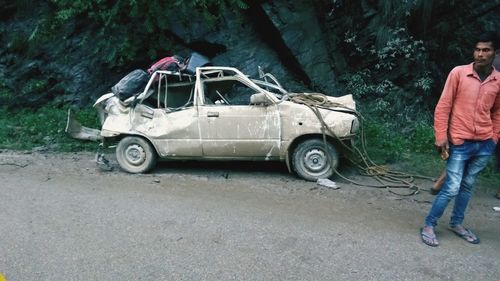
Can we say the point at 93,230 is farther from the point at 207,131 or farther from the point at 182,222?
the point at 207,131

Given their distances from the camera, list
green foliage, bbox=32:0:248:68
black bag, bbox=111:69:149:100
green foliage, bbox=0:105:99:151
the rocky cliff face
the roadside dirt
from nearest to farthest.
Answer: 1. the roadside dirt
2. black bag, bbox=111:69:149:100
3. green foliage, bbox=0:105:99:151
4. green foliage, bbox=32:0:248:68
5. the rocky cliff face

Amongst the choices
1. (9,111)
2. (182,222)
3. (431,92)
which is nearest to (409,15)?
(431,92)

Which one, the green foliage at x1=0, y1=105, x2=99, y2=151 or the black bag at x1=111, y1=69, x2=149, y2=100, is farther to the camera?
the green foliage at x1=0, y1=105, x2=99, y2=151

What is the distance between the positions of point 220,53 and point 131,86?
174 inches

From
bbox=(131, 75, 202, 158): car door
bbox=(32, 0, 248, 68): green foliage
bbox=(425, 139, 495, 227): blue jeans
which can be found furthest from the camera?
bbox=(32, 0, 248, 68): green foliage

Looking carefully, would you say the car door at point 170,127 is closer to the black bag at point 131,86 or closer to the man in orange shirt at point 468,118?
the black bag at point 131,86

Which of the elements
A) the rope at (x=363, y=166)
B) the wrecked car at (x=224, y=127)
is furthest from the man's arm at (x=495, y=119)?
the wrecked car at (x=224, y=127)

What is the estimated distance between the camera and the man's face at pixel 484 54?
3941mm

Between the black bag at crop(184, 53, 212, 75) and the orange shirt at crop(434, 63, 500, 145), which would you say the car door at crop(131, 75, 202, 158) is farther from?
the orange shirt at crop(434, 63, 500, 145)

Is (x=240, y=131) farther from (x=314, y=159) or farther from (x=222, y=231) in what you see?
(x=222, y=231)

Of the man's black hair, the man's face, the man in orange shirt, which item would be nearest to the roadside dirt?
the man in orange shirt

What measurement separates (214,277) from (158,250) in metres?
0.76

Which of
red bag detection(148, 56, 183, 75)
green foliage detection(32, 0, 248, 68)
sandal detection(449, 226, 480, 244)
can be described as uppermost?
green foliage detection(32, 0, 248, 68)

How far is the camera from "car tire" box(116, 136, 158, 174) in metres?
6.95
